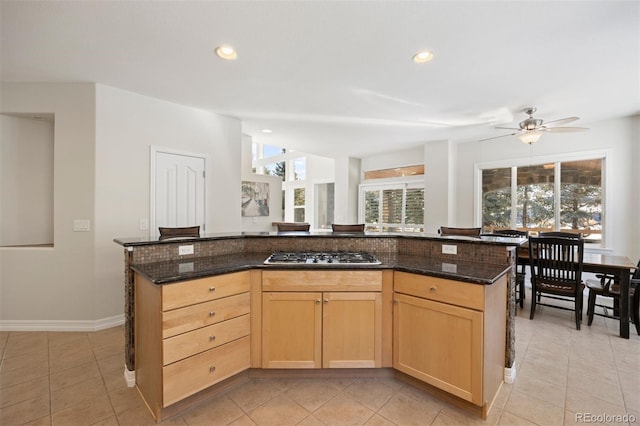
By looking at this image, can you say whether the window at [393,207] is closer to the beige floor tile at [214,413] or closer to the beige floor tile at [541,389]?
the beige floor tile at [541,389]

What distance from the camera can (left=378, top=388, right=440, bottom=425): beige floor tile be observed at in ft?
5.55

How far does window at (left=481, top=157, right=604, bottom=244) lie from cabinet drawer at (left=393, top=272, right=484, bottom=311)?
13.7ft

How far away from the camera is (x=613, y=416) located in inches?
68.2

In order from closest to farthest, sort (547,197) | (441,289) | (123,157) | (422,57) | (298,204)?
(441,289)
(422,57)
(123,157)
(547,197)
(298,204)

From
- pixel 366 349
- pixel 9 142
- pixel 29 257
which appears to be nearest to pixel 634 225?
pixel 366 349

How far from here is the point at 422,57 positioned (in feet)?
7.93

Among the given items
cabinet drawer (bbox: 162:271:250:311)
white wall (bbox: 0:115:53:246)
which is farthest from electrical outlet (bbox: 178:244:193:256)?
white wall (bbox: 0:115:53:246)

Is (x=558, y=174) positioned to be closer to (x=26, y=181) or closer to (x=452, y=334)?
(x=452, y=334)

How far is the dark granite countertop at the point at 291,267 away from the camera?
169 cm

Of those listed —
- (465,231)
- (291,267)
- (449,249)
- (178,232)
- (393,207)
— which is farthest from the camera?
(393,207)

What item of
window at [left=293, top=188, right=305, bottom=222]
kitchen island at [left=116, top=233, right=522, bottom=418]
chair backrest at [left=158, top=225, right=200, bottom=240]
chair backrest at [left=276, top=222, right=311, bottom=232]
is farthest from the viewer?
window at [left=293, top=188, right=305, bottom=222]

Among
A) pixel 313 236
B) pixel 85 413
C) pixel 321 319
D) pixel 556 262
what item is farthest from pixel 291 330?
pixel 556 262

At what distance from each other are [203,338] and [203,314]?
16cm

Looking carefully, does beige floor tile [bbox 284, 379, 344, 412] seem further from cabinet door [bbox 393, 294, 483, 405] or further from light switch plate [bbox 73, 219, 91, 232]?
light switch plate [bbox 73, 219, 91, 232]
